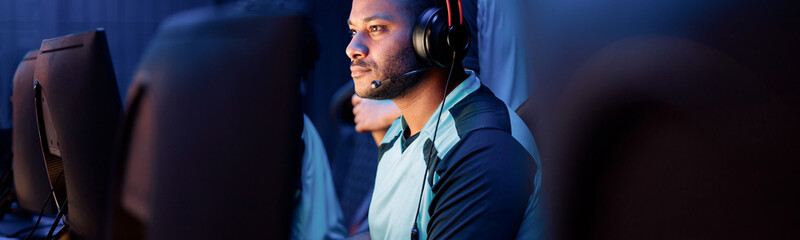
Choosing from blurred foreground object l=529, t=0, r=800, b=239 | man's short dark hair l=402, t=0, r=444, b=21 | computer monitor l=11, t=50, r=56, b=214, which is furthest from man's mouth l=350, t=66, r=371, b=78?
computer monitor l=11, t=50, r=56, b=214

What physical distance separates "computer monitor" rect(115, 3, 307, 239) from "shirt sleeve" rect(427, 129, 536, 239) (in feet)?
1.27

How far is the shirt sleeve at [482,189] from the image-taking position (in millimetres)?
655

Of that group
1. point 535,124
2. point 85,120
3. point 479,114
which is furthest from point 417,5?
point 85,120

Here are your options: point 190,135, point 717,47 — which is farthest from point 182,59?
point 717,47

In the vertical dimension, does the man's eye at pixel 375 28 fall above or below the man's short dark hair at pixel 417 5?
below

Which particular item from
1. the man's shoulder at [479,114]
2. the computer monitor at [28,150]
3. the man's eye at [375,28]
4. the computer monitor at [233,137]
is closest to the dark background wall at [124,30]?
the computer monitor at [28,150]

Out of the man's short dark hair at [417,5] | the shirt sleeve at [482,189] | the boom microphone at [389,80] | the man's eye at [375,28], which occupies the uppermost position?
the man's short dark hair at [417,5]

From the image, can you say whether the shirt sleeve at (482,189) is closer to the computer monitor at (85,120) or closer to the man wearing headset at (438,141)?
the man wearing headset at (438,141)

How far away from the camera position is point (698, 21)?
2.31 ft

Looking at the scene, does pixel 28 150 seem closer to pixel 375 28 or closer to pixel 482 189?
pixel 375 28

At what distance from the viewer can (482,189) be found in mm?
663

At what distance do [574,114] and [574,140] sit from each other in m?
0.05

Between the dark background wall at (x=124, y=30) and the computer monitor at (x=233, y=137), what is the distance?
1.22m

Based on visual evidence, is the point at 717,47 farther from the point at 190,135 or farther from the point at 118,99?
the point at 118,99
